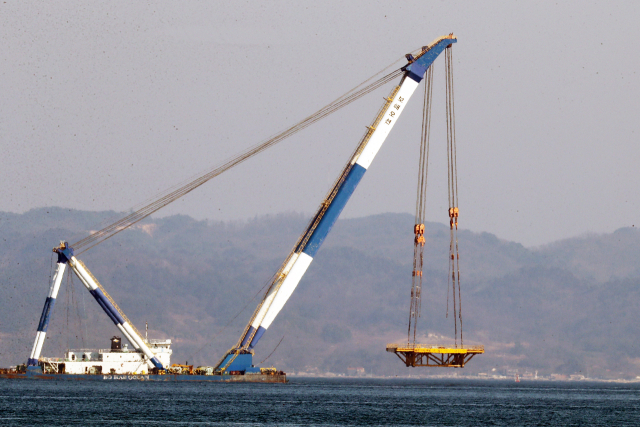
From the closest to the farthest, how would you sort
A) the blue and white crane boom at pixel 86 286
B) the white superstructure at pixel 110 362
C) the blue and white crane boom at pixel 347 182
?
the blue and white crane boom at pixel 347 182 < the blue and white crane boom at pixel 86 286 < the white superstructure at pixel 110 362

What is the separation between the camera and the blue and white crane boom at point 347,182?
86.6 m

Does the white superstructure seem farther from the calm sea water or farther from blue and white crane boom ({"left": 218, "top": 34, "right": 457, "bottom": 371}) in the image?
blue and white crane boom ({"left": 218, "top": 34, "right": 457, "bottom": 371})

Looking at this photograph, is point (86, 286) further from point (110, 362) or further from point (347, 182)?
point (347, 182)

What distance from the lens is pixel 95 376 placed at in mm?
113875

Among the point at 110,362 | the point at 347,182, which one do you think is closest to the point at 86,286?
the point at 110,362

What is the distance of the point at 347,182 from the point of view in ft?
294

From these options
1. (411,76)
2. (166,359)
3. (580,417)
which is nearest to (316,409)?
(580,417)

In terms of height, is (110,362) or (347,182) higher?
(347,182)

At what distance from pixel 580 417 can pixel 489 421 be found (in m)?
12.5

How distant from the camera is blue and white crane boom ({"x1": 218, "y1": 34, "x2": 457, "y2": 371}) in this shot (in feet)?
284

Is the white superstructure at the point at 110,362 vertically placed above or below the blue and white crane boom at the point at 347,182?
A: below

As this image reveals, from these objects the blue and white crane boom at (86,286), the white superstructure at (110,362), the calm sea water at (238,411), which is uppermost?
the blue and white crane boom at (86,286)

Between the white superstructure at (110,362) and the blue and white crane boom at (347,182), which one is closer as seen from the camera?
the blue and white crane boom at (347,182)

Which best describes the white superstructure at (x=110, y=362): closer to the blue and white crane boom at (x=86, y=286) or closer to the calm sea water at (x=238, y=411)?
the blue and white crane boom at (x=86, y=286)
